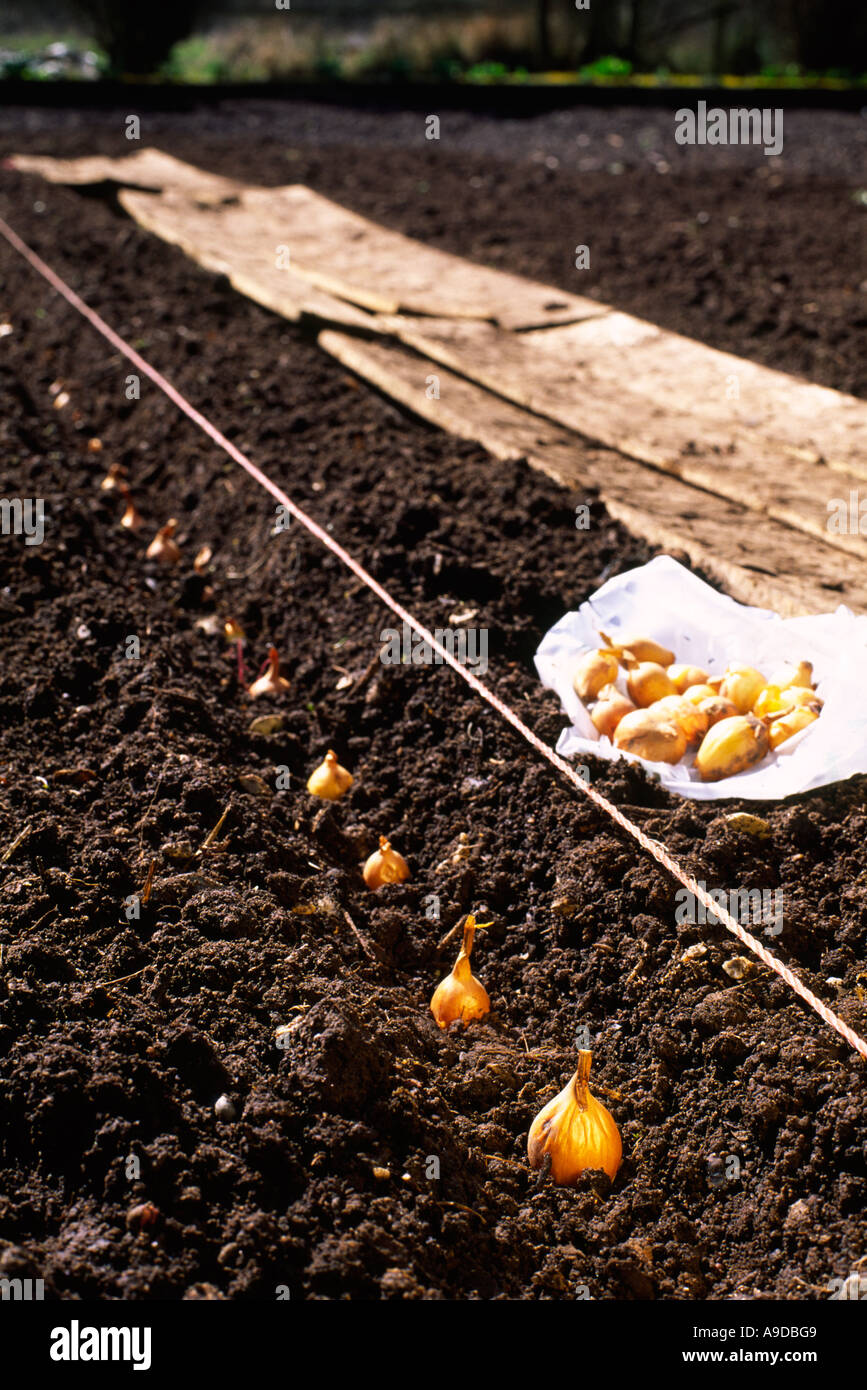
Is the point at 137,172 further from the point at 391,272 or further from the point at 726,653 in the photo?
the point at 726,653

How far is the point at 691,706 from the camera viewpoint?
320 cm

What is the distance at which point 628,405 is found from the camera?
18.2ft

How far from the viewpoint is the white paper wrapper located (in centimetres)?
289

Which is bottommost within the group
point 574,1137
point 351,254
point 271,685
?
point 574,1137

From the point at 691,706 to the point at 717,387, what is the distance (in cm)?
307

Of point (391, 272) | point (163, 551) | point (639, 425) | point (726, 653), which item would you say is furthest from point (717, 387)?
point (391, 272)

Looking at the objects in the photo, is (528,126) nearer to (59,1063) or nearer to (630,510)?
(630,510)

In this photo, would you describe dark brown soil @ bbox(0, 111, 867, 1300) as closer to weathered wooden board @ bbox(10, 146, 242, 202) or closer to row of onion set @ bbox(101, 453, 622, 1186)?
row of onion set @ bbox(101, 453, 622, 1186)

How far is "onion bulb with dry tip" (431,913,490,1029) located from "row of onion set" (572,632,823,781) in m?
0.88

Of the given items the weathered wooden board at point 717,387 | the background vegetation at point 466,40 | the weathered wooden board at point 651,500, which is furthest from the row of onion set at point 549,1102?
Result: the background vegetation at point 466,40

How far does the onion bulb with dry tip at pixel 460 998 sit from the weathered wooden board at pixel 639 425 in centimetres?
240

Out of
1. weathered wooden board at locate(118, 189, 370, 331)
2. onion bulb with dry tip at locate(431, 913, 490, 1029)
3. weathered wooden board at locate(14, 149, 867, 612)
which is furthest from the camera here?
weathered wooden board at locate(118, 189, 370, 331)

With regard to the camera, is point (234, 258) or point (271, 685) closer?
point (271, 685)

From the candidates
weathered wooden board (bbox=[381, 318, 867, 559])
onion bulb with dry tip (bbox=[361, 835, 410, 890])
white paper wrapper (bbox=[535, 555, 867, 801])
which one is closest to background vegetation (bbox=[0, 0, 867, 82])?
weathered wooden board (bbox=[381, 318, 867, 559])
